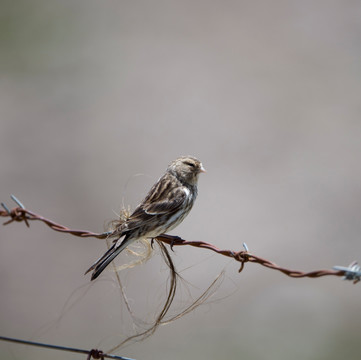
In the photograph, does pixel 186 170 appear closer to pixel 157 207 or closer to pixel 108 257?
pixel 157 207

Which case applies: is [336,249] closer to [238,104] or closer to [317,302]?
[317,302]

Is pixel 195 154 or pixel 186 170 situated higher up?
pixel 195 154

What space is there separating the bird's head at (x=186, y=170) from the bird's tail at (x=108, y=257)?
0.98 meters

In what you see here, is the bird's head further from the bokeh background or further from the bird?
the bokeh background

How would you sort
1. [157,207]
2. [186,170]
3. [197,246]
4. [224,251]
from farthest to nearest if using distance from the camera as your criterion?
[186,170] < [157,207] < [197,246] < [224,251]

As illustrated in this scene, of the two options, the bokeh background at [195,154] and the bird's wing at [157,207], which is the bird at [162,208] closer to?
the bird's wing at [157,207]

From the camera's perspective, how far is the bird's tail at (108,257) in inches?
179

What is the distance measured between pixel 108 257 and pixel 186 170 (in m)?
1.36

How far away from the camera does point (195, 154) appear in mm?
12750

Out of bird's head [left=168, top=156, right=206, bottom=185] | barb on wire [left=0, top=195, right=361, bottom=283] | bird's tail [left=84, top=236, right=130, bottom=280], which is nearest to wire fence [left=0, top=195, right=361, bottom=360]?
barb on wire [left=0, top=195, right=361, bottom=283]

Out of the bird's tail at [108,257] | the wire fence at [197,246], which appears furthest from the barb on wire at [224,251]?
the bird's tail at [108,257]

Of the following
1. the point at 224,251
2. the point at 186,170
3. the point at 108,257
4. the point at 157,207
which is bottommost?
the point at 224,251

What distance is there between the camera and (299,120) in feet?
47.0

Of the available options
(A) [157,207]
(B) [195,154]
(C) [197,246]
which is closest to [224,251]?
(C) [197,246]
